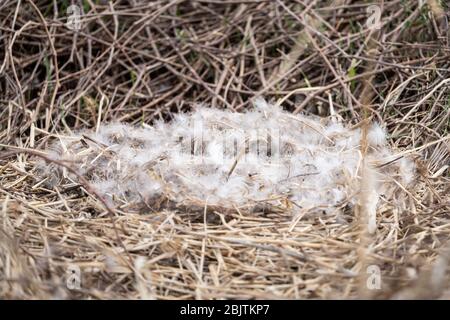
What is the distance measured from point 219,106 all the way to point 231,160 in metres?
0.76

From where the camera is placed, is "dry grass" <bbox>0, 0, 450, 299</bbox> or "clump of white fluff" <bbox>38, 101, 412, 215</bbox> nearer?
"dry grass" <bbox>0, 0, 450, 299</bbox>

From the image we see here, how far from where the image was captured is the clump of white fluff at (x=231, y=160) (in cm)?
189

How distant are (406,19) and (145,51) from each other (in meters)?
1.31

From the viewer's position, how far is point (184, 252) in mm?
1669

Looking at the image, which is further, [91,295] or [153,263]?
[153,263]

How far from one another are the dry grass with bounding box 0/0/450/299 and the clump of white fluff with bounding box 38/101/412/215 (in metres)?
0.07

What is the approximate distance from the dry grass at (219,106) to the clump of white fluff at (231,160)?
0.07 m

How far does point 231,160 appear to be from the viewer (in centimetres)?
205

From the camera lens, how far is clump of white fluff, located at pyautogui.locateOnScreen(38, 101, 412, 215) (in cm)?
189

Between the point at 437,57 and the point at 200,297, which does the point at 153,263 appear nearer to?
the point at 200,297

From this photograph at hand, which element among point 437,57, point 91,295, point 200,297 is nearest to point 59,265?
point 91,295

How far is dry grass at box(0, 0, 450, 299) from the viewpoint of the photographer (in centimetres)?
156

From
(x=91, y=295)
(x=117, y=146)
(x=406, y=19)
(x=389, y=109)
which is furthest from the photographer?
(x=406, y=19)

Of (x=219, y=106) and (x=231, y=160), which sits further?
(x=219, y=106)
